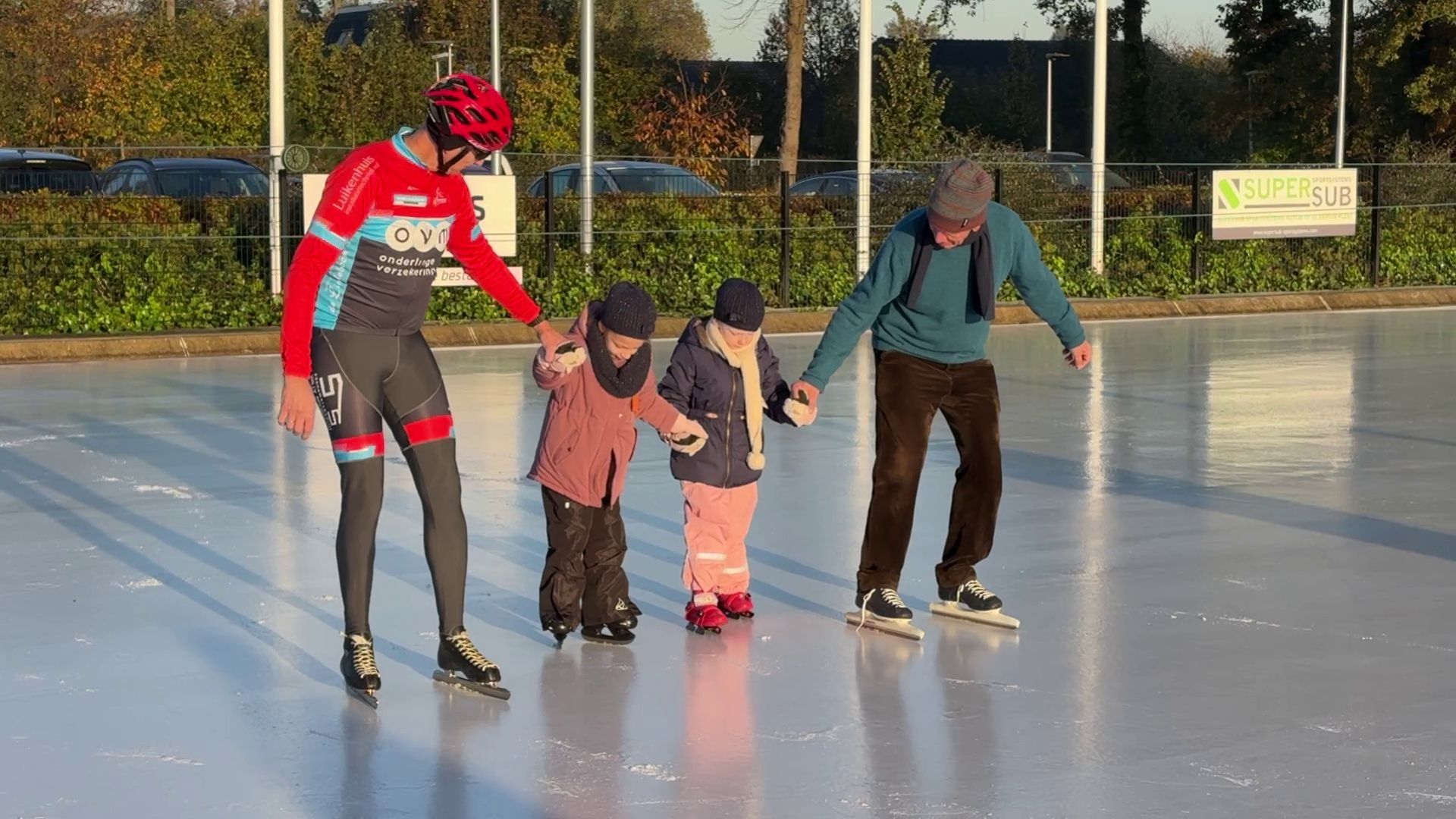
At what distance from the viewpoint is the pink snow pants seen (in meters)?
7.75

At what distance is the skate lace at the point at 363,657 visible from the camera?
21.8 feet

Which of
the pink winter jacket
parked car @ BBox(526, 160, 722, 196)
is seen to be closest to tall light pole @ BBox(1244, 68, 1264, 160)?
parked car @ BBox(526, 160, 722, 196)

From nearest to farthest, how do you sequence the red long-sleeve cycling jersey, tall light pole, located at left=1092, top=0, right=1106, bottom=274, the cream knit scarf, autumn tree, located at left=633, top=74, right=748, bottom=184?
1. the red long-sleeve cycling jersey
2. the cream knit scarf
3. tall light pole, located at left=1092, top=0, right=1106, bottom=274
4. autumn tree, located at left=633, top=74, right=748, bottom=184

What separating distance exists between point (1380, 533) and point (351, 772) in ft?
18.3

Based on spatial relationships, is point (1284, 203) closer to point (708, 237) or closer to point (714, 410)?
point (708, 237)

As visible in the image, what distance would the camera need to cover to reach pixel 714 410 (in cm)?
773

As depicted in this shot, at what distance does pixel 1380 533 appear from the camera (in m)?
9.74

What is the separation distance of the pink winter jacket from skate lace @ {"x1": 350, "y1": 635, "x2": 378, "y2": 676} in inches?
39.8

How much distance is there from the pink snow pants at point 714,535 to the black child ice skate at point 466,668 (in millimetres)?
1095

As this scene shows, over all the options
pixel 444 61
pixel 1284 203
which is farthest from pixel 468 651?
pixel 444 61

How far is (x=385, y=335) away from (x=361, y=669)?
1032 millimetres

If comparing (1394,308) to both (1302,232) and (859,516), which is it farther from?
(859,516)

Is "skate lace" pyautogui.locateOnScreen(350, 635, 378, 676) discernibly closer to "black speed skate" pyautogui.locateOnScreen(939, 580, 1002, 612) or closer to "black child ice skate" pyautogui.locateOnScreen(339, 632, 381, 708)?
"black child ice skate" pyautogui.locateOnScreen(339, 632, 381, 708)

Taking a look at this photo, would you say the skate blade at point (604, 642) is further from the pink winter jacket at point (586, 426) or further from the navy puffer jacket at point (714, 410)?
the navy puffer jacket at point (714, 410)
